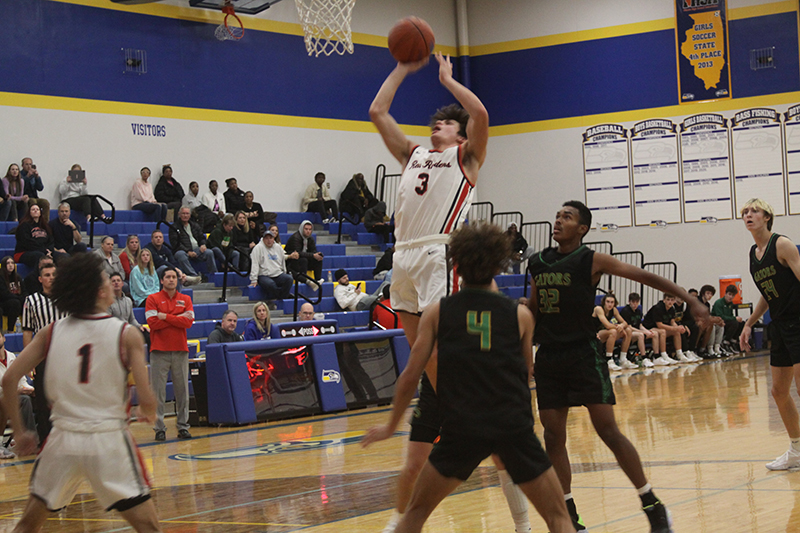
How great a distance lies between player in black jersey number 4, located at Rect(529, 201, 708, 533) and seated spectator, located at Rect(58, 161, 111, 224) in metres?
11.7

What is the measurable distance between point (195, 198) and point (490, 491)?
13.1 meters

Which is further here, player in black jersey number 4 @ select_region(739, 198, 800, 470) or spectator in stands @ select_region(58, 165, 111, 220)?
spectator in stands @ select_region(58, 165, 111, 220)

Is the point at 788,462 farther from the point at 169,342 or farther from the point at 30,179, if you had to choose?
the point at 30,179

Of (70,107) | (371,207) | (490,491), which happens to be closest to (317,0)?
(70,107)

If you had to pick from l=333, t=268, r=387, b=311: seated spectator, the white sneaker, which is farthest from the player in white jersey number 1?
l=333, t=268, r=387, b=311: seated spectator

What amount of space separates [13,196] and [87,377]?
1271 centimetres

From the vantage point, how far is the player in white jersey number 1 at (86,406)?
3686 millimetres

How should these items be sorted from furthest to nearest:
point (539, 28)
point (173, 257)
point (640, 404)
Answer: point (539, 28) < point (173, 257) < point (640, 404)

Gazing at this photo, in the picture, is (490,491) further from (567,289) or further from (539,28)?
(539,28)

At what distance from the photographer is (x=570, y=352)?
15.7 ft

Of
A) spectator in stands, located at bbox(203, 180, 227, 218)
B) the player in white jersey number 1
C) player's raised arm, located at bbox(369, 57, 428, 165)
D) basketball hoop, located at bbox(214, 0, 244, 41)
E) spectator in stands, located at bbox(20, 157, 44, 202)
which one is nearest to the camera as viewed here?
the player in white jersey number 1

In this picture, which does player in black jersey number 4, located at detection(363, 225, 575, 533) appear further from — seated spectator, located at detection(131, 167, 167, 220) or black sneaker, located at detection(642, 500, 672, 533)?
seated spectator, located at detection(131, 167, 167, 220)

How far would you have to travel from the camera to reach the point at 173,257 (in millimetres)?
15445

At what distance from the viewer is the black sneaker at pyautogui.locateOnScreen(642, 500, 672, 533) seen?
14.8ft
